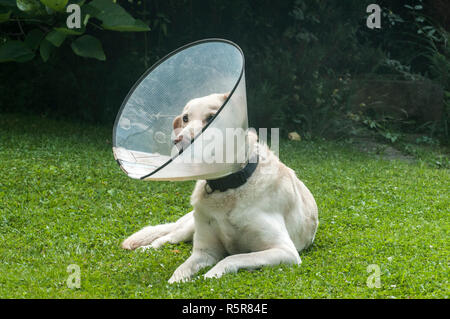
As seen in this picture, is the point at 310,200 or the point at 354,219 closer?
the point at 310,200

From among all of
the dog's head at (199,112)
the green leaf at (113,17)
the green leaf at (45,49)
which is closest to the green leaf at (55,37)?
the green leaf at (45,49)

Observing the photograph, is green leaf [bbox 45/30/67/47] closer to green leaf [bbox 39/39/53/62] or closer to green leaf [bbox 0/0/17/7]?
green leaf [bbox 39/39/53/62]

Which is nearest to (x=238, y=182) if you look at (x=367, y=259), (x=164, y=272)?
(x=164, y=272)

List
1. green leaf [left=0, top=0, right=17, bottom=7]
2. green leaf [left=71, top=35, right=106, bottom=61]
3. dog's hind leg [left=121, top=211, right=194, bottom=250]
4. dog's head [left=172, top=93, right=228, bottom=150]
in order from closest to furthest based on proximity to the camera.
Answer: dog's head [left=172, top=93, right=228, bottom=150] → dog's hind leg [left=121, top=211, right=194, bottom=250] → green leaf [left=0, top=0, right=17, bottom=7] → green leaf [left=71, top=35, right=106, bottom=61]

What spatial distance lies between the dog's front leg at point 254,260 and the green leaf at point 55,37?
209 inches

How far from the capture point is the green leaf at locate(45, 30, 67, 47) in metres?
7.86

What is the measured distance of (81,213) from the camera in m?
5.35

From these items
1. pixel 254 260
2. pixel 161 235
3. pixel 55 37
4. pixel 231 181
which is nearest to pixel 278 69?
pixel 55 37

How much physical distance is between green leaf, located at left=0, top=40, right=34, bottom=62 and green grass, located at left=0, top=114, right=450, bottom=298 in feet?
3.27

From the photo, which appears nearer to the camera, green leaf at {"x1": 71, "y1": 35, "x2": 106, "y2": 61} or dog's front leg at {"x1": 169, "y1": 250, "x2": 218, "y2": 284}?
dog's front leg at {"x1": 169, "y1": 250, "x2": 218, "y2": 284}

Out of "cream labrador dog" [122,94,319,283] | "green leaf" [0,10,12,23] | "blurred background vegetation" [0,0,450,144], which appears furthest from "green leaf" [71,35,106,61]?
"cream labrador dog" [122,94,319,283]

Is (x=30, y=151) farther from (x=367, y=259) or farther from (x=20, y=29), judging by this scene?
(x=367, y=259)

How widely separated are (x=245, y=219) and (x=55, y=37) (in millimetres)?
5313

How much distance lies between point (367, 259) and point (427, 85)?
→ 6.97 meters
